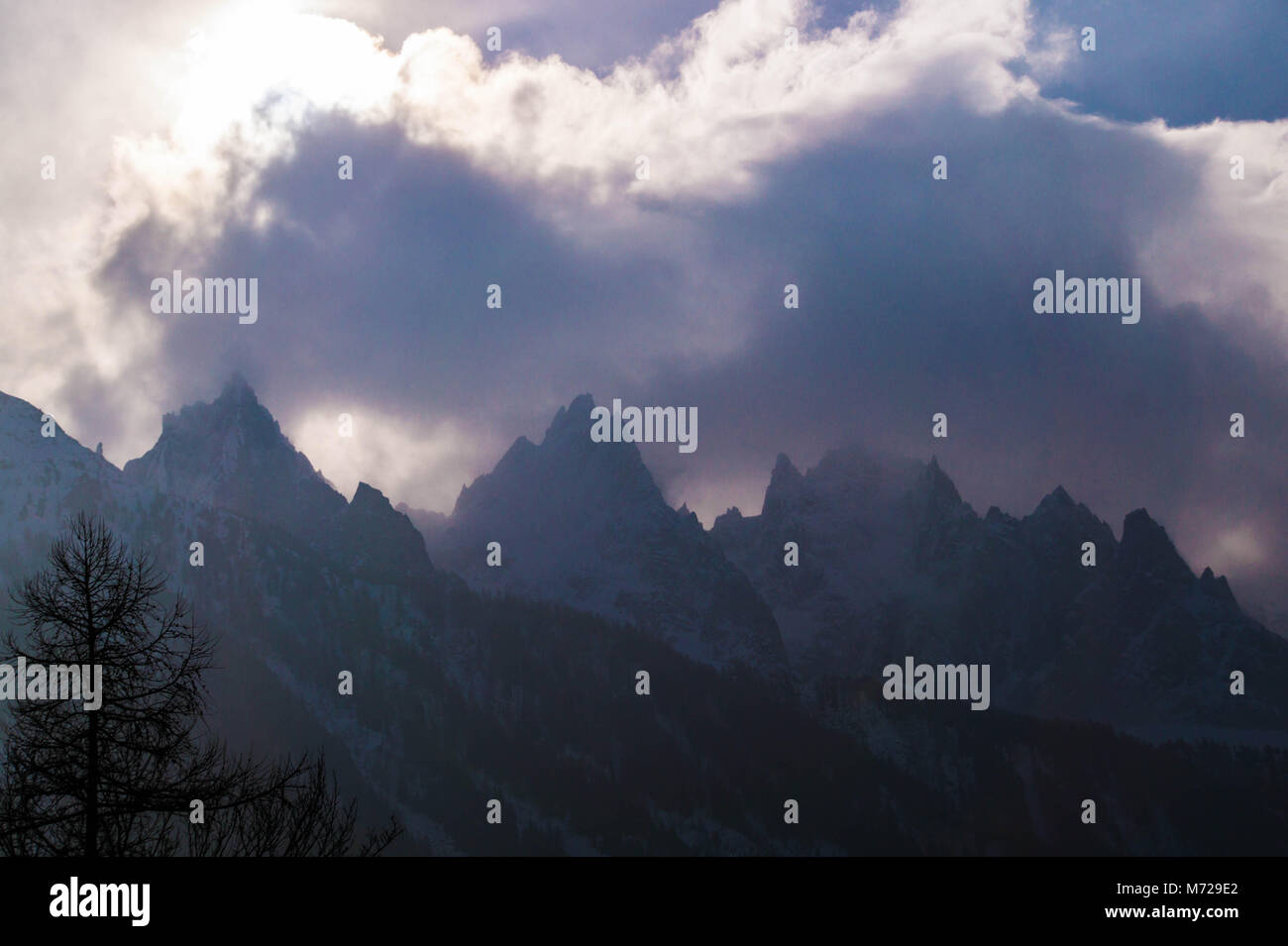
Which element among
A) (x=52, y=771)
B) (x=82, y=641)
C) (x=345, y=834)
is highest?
(x=82, y=641)

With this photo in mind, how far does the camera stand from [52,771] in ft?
75.5
